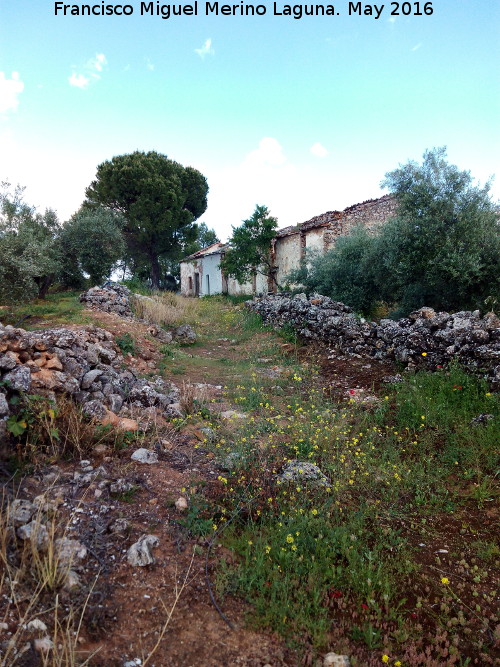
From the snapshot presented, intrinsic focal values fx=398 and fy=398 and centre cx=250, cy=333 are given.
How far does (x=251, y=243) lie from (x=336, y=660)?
18.7 meters

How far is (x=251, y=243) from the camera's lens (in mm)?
19766

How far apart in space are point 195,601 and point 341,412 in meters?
3.71

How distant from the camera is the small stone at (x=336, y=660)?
2.19 metres

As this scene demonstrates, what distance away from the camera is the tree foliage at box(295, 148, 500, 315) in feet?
29.2

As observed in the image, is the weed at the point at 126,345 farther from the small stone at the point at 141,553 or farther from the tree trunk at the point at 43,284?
the tree trunk at the point at 43,284

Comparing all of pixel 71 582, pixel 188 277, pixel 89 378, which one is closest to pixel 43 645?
pixel 71 582

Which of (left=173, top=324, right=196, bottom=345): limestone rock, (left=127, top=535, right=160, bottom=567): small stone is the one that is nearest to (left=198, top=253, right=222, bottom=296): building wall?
(left=173, top=324, right=196, bottom=345): limestone rock

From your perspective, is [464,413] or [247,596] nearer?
[247,596]

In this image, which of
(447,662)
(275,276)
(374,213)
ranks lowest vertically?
(447,662)

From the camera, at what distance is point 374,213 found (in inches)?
677

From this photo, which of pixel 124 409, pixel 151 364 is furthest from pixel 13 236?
pixel 124 409

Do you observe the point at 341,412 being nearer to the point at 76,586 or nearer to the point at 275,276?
the point at 76,586

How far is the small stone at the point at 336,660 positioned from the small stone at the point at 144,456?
232 centimetres

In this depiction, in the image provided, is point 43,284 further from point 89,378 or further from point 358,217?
point 358,217
